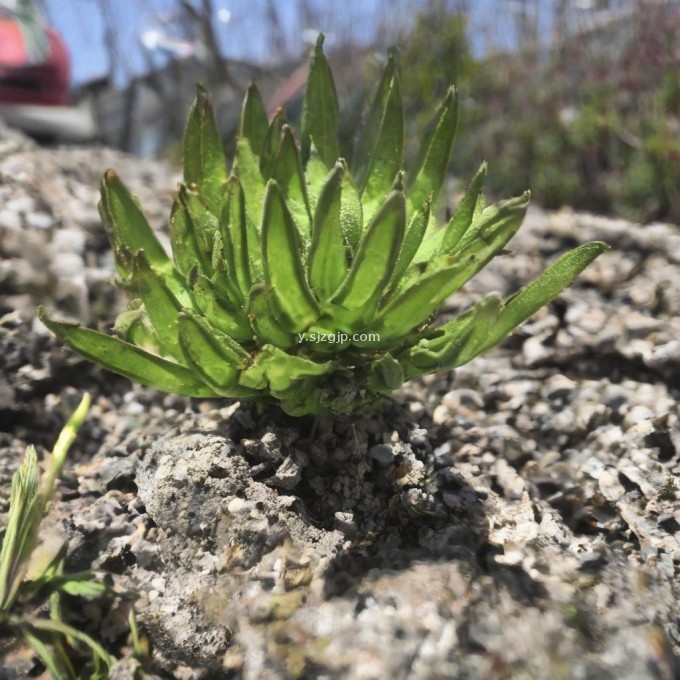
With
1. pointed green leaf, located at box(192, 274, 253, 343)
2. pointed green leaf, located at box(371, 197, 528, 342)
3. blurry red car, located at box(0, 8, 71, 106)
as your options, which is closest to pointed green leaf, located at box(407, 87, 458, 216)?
pointed green leaf, located at box(371, 197, 528, 342)

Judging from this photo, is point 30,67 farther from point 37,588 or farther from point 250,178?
point 37,588

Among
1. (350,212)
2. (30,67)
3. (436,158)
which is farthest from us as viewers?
(30,67)

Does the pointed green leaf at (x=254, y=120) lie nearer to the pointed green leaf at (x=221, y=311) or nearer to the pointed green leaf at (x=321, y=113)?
the pointed green leaf at (x=321, y=113)

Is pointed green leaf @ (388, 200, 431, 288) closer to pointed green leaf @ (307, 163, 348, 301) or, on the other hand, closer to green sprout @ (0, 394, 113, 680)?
pointed green leaf @ (307, 163, 348, 301)

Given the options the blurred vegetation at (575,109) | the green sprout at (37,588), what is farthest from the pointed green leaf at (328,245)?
the blurred vegetation at (575,109)

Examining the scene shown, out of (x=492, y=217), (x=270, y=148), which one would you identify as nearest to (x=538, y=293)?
(x=492, y=217)

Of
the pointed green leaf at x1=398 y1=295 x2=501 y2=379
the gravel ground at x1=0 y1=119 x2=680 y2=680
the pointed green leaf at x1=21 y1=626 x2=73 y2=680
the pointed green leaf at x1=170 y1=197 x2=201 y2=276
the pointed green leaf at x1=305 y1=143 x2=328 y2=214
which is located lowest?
the pointed green leaf at x1=21 y1=626 x2=73 y2=680

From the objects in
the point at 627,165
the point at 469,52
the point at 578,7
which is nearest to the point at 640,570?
the point at 627,165
